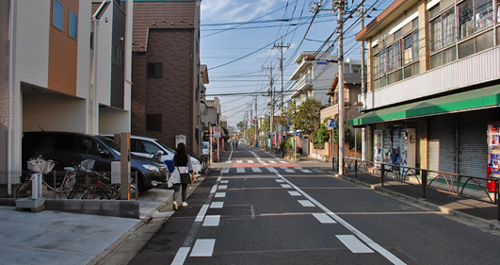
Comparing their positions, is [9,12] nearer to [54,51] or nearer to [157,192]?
[54,51]

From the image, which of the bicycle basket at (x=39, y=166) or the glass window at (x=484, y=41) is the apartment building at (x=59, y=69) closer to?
the bicycle basket at (x=39, y=166)

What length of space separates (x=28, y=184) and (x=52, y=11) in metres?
5.19

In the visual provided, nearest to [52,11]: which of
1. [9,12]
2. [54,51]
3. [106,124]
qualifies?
[54,51]

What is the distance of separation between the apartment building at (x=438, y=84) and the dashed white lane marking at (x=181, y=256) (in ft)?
26.5

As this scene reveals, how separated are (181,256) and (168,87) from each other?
1821 centimetres

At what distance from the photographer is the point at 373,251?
16.2 feet

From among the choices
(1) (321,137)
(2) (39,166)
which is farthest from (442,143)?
(1) (321,137)

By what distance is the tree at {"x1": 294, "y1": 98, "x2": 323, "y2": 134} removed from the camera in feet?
118

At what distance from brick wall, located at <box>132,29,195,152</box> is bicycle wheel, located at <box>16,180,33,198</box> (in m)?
13.8

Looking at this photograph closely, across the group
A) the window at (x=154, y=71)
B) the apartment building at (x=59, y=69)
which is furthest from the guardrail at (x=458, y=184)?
the window at (x=154, y=71)

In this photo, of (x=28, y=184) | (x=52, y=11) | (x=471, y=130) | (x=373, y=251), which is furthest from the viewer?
(x=471, y=130)

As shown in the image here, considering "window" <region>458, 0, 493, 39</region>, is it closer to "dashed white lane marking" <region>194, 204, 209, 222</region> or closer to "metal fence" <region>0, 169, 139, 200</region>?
"dashed white lane marking" <region>194, 204, 209, 222</region>

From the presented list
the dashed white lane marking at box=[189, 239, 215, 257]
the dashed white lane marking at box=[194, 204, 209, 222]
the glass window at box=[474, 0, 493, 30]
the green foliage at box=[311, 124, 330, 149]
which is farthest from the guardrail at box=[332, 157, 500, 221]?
the green foliage at box=[311, 124, 330, 149]

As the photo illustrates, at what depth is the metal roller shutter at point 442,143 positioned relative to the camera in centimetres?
1141
